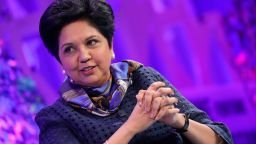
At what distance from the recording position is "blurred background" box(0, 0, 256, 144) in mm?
2945

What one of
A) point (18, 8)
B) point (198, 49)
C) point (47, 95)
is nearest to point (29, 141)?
point (47, 95)

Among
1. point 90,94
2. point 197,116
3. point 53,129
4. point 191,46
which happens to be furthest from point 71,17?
point 191,46

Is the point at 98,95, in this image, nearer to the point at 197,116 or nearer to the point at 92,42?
the point at 92,42

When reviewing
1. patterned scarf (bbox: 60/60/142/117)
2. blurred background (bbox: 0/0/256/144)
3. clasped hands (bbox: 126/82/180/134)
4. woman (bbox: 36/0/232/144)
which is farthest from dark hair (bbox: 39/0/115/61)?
blurred background (bbox: 0/0/256/144)

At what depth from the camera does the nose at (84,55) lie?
1511 mm

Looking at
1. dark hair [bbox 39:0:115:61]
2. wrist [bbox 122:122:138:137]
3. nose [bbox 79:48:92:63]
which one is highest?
dark hair [bbox 39:0:115:61]

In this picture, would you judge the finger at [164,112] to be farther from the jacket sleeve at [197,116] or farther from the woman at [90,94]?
the jacket sleeve at [197,116]

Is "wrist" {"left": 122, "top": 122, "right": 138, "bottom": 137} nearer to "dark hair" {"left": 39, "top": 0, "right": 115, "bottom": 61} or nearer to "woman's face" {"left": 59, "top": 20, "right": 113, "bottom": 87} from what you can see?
"woman's face" {"left": 59, "top": 20, "right": 113, "bottom": 87}

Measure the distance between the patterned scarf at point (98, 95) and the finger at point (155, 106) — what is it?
211mm

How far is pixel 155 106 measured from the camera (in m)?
1.39

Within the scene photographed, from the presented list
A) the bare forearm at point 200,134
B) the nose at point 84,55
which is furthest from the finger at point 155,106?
the nose at point 84,55

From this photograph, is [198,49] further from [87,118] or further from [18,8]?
[87,118]

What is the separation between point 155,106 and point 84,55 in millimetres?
296

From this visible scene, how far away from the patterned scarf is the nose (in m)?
0.11
